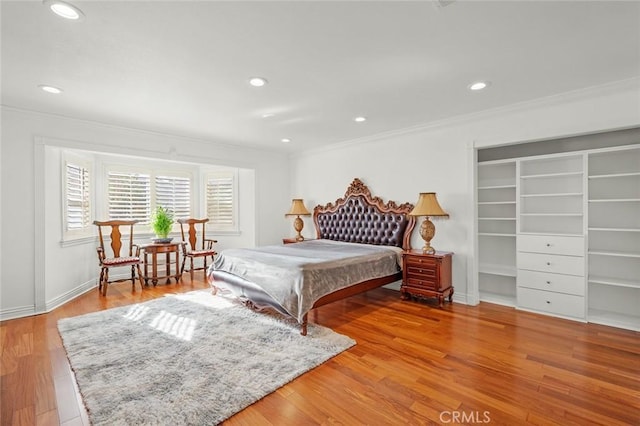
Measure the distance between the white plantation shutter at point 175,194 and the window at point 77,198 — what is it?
1.18 meters

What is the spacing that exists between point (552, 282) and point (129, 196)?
6.54 m

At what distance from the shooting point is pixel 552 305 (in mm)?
3467

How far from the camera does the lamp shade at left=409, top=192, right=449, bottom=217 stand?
3.92 meters

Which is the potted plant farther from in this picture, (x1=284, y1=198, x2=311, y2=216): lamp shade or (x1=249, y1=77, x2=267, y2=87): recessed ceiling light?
(x1=249, y1=77, x2=267, y2=87): recessed ceiling light

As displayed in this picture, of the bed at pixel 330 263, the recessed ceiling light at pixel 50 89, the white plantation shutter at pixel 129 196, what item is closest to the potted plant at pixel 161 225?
the white plantation shutter at pixel 129 196

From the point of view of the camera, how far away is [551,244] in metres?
3.49

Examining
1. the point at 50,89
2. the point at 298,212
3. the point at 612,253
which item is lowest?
the point at 612,253

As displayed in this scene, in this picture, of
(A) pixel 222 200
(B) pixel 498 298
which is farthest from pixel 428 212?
(A) pixel 222 200

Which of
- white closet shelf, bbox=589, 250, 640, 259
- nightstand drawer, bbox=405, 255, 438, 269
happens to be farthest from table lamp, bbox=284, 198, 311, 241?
white closet shelf, bbox=589, 250, 640, 259

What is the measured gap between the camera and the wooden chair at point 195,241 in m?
5.45

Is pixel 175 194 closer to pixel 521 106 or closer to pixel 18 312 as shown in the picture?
pixel 18 312

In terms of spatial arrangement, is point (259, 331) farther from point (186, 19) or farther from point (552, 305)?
point (552, 305)

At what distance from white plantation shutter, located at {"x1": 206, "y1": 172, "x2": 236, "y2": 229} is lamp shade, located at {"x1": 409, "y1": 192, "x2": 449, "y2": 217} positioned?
3.89 metres

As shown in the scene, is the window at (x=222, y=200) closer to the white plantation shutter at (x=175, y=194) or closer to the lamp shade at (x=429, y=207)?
the white plantation shutter at (x=175, y=194)
